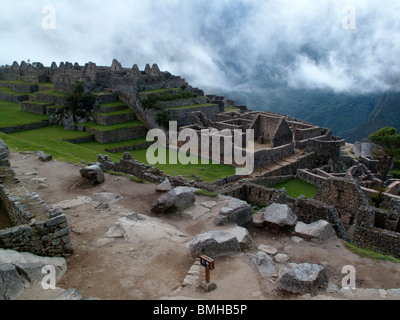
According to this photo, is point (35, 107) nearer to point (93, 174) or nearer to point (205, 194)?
point (93, 174)

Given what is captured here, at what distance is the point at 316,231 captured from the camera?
29.4ft

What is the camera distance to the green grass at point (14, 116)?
2934 cm

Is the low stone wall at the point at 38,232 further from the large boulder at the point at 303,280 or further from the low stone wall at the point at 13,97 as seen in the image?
the low stone wall at the point at 13,97

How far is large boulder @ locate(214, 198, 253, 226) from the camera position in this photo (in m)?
9.49

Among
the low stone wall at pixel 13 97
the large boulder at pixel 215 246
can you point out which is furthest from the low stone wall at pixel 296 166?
the low stone wall at pixel 13 97

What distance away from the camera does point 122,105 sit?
32.7 m

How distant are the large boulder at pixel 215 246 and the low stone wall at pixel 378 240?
168 inches

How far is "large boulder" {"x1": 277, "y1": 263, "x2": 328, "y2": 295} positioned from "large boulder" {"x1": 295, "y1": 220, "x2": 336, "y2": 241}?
7.04 ft

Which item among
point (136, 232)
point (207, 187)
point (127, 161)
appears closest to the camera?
point (136, 232)

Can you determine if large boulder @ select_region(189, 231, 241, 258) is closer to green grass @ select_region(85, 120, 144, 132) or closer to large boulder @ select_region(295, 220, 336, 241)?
A: large boulder @ select_region(295, 220, 336, 241)

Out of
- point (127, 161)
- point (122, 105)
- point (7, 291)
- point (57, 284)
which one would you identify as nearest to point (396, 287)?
point (57, 284)

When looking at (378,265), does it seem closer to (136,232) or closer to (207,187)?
(136,232)

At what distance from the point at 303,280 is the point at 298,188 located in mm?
14300
